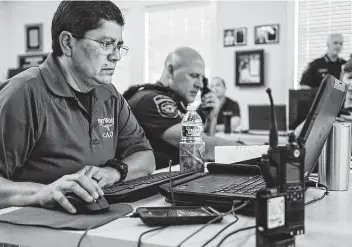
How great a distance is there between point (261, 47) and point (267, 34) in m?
0.17

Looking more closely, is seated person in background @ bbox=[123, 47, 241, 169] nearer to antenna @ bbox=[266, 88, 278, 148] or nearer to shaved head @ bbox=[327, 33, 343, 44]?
antenna @ bbox=[266, 88, 278, 148]

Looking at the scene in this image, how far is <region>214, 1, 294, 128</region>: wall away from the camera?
5430mm

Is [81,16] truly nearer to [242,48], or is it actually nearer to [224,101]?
[224,101]

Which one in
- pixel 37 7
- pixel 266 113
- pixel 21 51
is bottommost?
pixel 266 113

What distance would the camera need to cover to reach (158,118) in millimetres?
2135

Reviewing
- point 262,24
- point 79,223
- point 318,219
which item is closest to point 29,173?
point 79,223

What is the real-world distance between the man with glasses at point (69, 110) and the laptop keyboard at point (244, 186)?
13.9 inches

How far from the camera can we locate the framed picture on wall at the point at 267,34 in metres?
5.46

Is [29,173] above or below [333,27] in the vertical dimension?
below

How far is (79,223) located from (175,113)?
1.31 m

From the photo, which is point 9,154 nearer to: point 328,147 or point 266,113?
point 328,147

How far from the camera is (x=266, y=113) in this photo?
4887 mm

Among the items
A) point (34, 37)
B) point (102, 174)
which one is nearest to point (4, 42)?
point (34, 37)

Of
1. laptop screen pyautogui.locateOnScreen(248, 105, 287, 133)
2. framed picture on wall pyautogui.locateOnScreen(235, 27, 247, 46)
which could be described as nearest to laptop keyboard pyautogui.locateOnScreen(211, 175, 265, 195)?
laptop screen pyautogui.locateOnScreen(248, 105, 287, 133)
